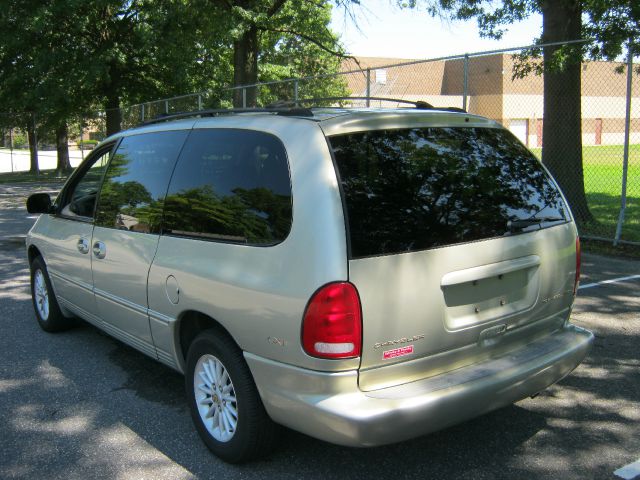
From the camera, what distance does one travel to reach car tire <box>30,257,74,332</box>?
5.34m

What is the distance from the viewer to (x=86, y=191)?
492 centimetres

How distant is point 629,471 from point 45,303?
4.66 meters

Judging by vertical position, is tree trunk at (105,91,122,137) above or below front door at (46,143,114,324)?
above

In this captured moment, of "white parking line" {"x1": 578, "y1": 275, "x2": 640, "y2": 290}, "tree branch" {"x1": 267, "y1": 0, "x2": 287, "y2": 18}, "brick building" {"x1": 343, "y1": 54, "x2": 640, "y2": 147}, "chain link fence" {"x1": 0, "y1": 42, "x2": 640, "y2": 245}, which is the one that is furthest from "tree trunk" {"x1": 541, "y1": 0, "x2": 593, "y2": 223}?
"brick building" {"x1": 343, "y1": 54, "x2": 640, "y2": 147}

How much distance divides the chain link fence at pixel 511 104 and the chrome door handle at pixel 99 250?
5.37 feet

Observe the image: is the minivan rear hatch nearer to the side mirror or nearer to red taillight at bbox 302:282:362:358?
red taillight at bbox 302:282:362:358

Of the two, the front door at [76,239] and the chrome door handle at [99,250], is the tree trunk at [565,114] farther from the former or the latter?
the chrome door handle at [99,250]

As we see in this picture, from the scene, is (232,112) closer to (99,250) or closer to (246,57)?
(99,250)

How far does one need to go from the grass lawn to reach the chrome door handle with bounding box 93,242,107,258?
7494mm

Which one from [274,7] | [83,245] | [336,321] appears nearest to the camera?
[336,321]

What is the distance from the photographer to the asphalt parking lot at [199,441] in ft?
10.4

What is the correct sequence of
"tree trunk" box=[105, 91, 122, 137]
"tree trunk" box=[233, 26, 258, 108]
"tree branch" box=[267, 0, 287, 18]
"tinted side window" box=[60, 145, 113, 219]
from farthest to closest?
"tree trunk" box=[105, 91, 122, 137] → "tree branch" box=[267, 0, 287, 18] → "tree trunk" box=[233, 26, 258, 108] → "tinted side window" box=[60, 145, 113, 219]

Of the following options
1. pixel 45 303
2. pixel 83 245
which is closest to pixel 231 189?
pixel 83 245

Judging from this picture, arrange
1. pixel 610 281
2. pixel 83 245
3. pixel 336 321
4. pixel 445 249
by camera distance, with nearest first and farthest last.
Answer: pixel 336 321 → pixel 445 249 → pixel 83 245 → pixel 610 281
